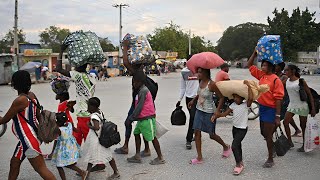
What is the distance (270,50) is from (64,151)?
331 centimetres

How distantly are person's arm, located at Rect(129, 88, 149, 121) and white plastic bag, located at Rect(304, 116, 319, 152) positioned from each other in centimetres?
278

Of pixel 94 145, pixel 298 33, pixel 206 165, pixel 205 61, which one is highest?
pixel 298 33

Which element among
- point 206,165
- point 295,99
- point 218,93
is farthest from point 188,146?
point 295,99

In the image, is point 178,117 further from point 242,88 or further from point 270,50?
point 270,50

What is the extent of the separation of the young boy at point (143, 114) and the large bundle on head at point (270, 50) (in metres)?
1.83

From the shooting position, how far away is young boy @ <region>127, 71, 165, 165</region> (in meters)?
5.50

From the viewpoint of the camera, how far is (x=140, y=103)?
18.0 feet

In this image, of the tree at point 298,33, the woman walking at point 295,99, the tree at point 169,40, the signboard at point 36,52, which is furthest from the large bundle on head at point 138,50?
the tree at point 169,40

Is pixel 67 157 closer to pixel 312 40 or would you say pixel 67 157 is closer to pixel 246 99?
pixel 246 99

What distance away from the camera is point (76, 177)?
5098 mm

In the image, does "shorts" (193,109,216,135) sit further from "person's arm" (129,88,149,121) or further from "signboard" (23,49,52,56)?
"signboard" (23,49,52,56)

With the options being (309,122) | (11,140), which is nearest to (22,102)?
(11,140)

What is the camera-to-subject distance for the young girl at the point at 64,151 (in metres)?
4.67

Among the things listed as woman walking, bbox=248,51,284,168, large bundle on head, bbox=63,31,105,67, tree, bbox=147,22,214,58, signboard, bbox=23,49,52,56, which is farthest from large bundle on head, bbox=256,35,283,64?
tree, bbox=147,22,214,58
